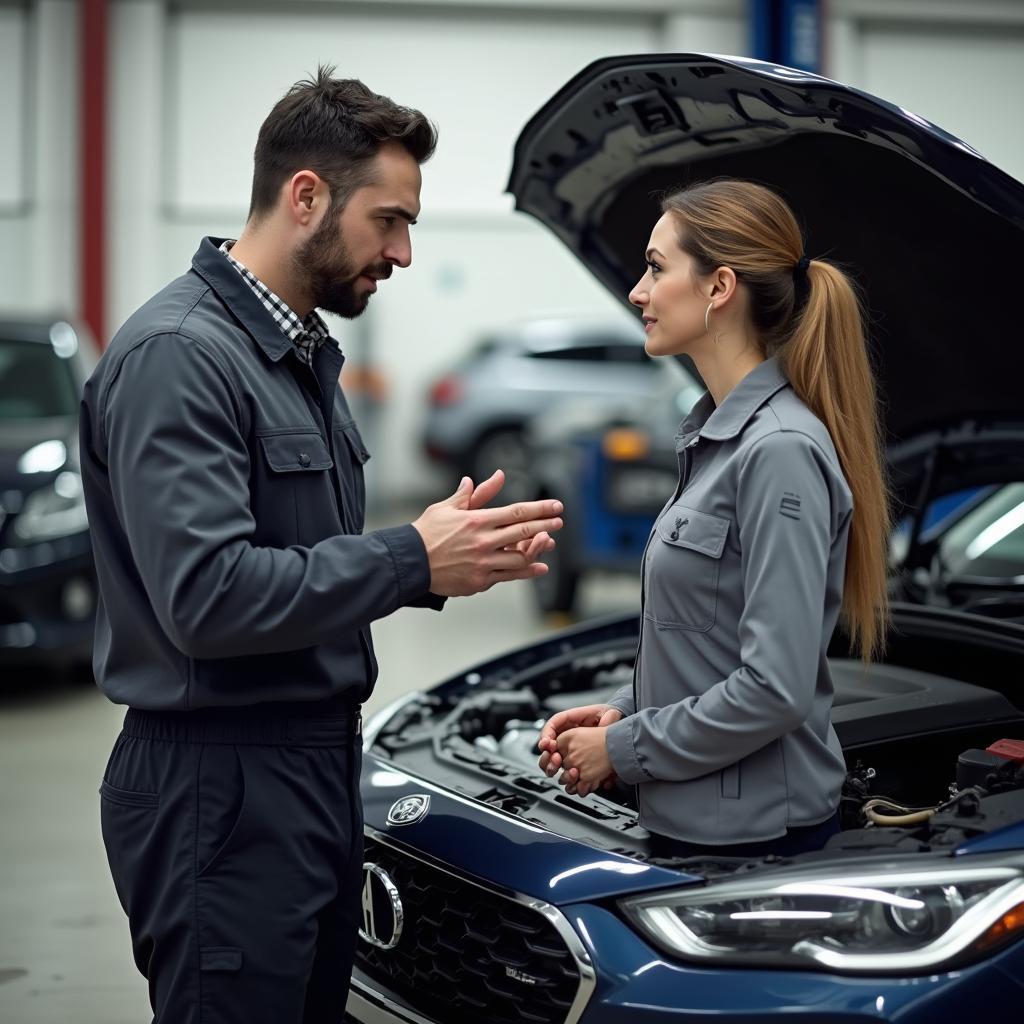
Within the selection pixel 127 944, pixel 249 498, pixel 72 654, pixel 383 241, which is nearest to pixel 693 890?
pixel 249 498

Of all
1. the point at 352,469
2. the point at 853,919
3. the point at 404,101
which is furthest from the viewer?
the point at 404,101

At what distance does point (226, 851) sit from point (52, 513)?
4.48 meters

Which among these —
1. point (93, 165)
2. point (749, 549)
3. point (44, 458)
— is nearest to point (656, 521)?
point (749, 549)

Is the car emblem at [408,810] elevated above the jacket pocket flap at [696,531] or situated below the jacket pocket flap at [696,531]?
below

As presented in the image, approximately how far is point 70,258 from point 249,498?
41.7ft

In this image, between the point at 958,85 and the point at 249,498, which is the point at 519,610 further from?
the point at 958,85

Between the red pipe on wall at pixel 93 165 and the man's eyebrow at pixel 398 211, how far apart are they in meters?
12.1

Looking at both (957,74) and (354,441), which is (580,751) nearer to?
(354,441)

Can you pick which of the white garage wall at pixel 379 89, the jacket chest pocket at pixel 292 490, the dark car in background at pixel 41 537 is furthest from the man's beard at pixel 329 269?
the white garage wall at pixel 379 89

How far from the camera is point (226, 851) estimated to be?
1996 mm

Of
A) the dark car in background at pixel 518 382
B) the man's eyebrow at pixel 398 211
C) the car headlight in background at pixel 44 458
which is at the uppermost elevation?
the man's eyebrow at pixel 398 211

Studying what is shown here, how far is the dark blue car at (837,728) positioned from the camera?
189 cm

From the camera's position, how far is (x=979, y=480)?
3.45 metres

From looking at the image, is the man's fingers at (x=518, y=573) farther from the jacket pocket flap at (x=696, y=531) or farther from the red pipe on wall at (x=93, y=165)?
the red pipe on wall at (x=93, y=165)
